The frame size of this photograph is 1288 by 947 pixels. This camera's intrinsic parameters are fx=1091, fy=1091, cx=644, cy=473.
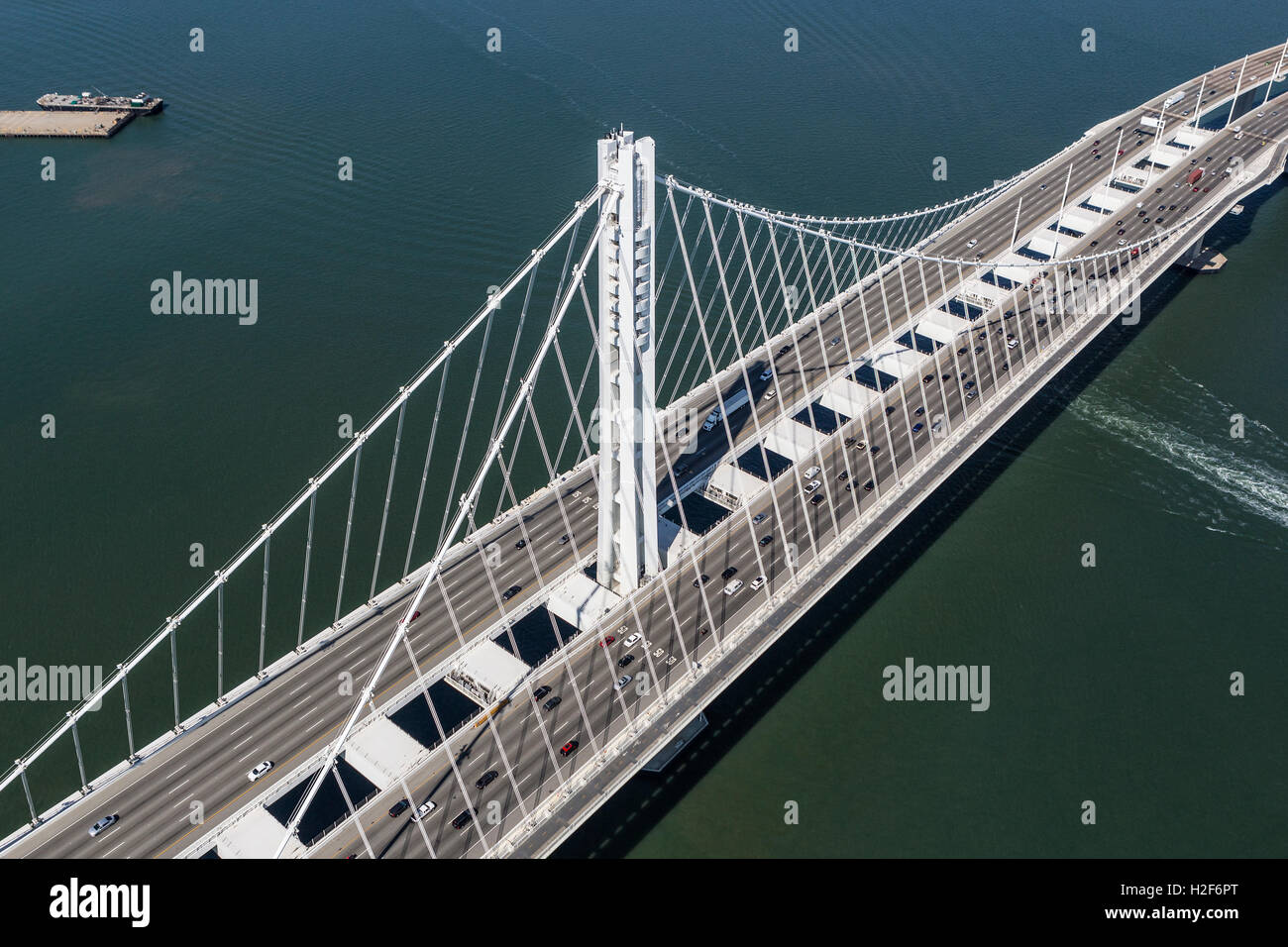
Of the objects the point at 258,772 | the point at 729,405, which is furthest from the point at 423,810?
the point at 729,405

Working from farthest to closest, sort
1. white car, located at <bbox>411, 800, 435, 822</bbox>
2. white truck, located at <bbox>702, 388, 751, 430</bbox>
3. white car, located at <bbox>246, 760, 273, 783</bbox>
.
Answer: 1. white truck, located at <bbox>702, 388, 751, 430</bbox>
2. white car, located at <bbox>246, 760, 273, 783</bbox>
3. white car, located at <bbox>411, 800, 435, 822</bbox>

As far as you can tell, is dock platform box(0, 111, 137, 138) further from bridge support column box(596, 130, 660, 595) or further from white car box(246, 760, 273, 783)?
white car box(246, 760, 273, 783)

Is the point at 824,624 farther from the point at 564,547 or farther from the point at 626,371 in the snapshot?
the point at 626,371

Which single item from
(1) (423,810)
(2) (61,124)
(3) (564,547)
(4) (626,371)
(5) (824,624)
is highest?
(2) (61,124)

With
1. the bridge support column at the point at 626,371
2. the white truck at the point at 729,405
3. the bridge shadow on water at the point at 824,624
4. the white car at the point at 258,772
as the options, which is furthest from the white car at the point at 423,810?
the white truck at the point at 729,405

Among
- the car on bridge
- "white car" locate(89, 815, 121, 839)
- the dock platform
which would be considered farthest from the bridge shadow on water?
the dock platform

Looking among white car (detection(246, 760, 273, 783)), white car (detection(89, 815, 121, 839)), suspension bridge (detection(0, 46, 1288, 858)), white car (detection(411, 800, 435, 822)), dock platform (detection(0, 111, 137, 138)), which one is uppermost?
dock platform (detection(0, 111, 137, 138))

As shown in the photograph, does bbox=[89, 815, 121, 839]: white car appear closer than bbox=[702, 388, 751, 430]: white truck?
Yes
